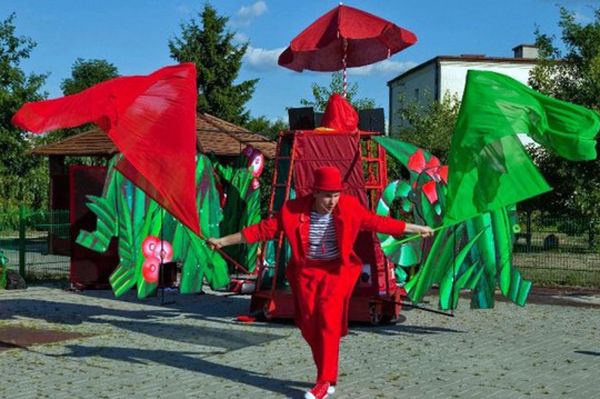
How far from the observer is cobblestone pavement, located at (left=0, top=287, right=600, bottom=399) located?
7.48 metres

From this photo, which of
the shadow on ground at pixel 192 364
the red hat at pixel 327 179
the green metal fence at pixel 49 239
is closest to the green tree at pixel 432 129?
the green metal fence at pixel 49 239

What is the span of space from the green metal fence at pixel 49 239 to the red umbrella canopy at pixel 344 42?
22.1 feet

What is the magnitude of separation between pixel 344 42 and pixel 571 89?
30.4 feet

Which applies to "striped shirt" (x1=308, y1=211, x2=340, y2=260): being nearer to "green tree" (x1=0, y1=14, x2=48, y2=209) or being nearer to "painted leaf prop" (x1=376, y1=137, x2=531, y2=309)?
"painted leaf prop" (x1=376, y1=137, x2=531, y2=309)

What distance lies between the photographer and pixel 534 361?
8.80 m

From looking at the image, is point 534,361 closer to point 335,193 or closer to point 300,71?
point 335,193

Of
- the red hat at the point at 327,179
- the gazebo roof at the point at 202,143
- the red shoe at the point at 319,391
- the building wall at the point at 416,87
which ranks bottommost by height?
the red shoe at the point at 319,391

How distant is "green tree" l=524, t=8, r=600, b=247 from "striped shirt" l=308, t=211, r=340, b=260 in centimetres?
1117

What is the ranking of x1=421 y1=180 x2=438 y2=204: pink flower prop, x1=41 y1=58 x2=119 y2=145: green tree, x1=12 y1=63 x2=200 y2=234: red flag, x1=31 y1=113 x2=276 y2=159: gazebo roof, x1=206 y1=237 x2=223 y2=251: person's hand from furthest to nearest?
1. x1=41 y1=58 x2=119 y2=145: green tree
2. x1=31 y1=113 x2=276 y2=159: gazebo roof
3. x1=421 y1=180 x2=438 y2=204: pink flower prop
4. x1=12 y1=63 x2=200 y2=234: red flag
5. x1=206 y1=237 x2=223 y2=251: person's hand

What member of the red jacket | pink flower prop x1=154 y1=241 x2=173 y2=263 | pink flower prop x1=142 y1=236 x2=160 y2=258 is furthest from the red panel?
the red jacket

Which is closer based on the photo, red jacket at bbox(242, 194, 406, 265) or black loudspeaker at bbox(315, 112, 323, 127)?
red jacket at bbox(242, 194, 406, 265)

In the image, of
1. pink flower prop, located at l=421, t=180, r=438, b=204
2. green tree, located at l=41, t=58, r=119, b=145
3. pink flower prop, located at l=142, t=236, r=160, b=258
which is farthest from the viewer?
green tree, located at l=41, t=58, r=119, b=145

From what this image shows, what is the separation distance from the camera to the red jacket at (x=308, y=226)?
7125 mm

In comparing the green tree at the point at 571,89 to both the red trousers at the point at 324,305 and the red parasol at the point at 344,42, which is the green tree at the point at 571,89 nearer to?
the red parasol at the point at 344,42
